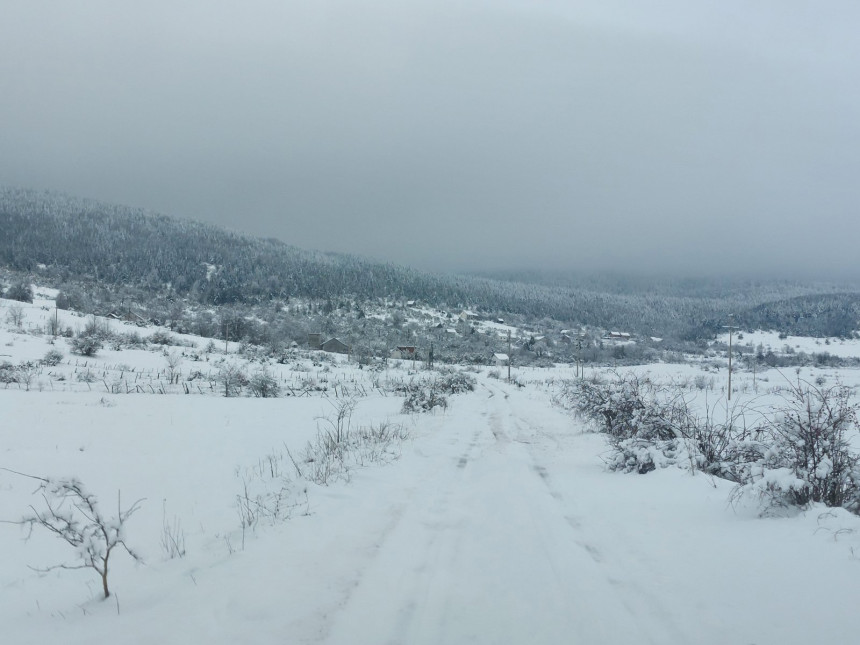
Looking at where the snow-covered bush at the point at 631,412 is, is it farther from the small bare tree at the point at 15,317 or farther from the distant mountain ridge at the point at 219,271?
the distant mountain ridge at the point at 219,271

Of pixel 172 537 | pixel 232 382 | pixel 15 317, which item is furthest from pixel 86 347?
pixel 172 537

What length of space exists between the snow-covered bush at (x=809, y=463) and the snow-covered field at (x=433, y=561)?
36 centimetres

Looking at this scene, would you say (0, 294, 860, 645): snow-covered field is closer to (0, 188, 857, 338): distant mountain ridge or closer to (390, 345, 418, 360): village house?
(390, 345, 418, 360): village house

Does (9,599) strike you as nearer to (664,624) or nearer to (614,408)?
(664,624)

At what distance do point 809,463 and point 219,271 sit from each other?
167353 mm

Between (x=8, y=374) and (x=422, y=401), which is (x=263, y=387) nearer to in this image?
(x=422, y=401)

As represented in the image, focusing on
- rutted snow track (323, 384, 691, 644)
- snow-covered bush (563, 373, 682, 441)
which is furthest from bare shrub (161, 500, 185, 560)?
snow-covered bush (563, 373, 682, 441)

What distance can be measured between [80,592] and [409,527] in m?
2.96

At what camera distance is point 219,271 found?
155000 mm

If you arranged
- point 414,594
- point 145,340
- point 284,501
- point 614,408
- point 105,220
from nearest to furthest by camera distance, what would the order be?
point 414,594
point 284,501
point 614,408
point 145,340
point 105,220

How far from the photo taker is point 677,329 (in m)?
166

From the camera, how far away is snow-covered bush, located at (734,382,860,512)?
5008 millimetres

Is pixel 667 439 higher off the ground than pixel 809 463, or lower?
lower

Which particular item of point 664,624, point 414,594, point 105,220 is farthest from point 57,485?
point 105,220
